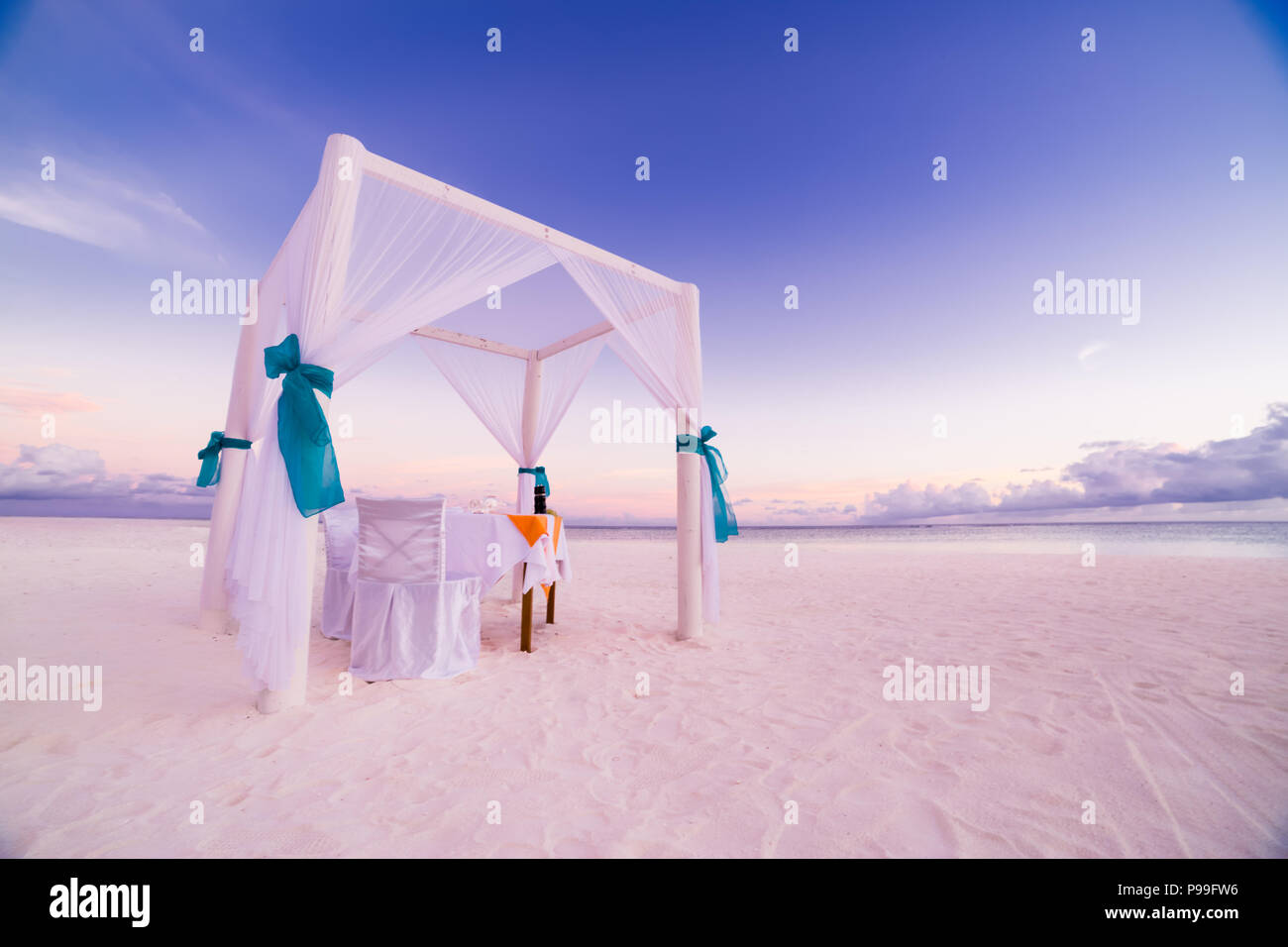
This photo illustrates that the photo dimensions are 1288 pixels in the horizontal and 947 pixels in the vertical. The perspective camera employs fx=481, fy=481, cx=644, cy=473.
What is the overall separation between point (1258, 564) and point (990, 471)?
412 centimetres

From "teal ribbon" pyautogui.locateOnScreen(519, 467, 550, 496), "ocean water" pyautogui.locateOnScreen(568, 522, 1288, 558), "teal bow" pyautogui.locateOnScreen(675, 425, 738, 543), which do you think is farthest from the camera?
"ocean water" pyautogui.locateOnScreen(568, 522, 1288, 558)

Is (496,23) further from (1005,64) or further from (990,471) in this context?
(990,471)

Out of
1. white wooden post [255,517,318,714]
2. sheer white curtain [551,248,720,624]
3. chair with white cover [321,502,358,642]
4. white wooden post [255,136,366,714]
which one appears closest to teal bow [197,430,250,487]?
chair with white cover [321,502,358,642]

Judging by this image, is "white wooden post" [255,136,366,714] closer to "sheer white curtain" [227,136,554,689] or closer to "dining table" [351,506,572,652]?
"sheer white curtain" [227,136,554,689]

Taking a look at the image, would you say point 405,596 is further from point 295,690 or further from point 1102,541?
point 1102,541

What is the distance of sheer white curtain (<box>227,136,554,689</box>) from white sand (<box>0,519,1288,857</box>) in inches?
21.0

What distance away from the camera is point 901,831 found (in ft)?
4.63

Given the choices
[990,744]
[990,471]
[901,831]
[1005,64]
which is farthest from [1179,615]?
[990,471]

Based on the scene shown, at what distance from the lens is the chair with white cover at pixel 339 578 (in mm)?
3607

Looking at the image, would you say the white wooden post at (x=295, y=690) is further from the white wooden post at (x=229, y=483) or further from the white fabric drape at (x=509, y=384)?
the white fabric drape at (x=509, y=384)

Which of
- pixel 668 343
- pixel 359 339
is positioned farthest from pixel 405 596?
pixel 668 343

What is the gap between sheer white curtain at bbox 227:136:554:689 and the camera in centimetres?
224

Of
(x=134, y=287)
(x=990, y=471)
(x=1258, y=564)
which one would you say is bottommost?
(x=1258, y=564)

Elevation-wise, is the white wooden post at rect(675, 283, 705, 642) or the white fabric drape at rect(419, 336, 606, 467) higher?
the white fabric drape at rect(419, 336, 606, 467)
